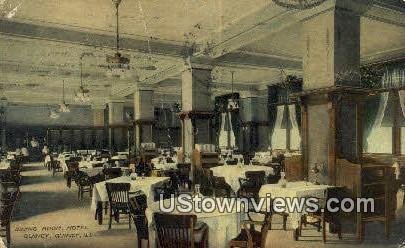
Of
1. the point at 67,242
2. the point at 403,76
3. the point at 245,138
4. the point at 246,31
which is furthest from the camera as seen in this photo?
the point at 245,138

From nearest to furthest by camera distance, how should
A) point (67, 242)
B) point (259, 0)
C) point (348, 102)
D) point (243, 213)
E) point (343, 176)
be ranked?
point (243, 213) < point (67, 242) < point (343, 176) < point (348, 102) < point (259, 0)

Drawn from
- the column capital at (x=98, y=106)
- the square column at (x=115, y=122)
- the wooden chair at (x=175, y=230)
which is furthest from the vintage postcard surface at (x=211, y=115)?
the column capital at (x=98, y=106)

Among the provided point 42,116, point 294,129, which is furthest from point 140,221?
point 42,116

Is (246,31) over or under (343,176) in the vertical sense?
over

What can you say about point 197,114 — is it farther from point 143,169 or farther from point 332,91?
point 332,91

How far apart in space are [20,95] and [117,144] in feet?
18.3

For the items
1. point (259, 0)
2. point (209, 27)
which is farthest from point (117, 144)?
point (259, 0)

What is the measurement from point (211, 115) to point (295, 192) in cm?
552

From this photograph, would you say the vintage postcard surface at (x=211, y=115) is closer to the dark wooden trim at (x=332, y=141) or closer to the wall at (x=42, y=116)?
the dark wooden trim at (x=332, y=141)

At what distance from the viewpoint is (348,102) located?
6062 millimetres

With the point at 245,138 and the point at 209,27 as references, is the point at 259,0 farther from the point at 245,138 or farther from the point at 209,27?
the point at 245,138

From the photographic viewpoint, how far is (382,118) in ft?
36.4

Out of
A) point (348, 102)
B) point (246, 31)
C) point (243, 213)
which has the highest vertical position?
point (246, 31)

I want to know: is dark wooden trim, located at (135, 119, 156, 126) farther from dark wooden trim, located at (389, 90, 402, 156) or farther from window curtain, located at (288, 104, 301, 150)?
dark wooden trim, located at (389, 90, 402, 156)
